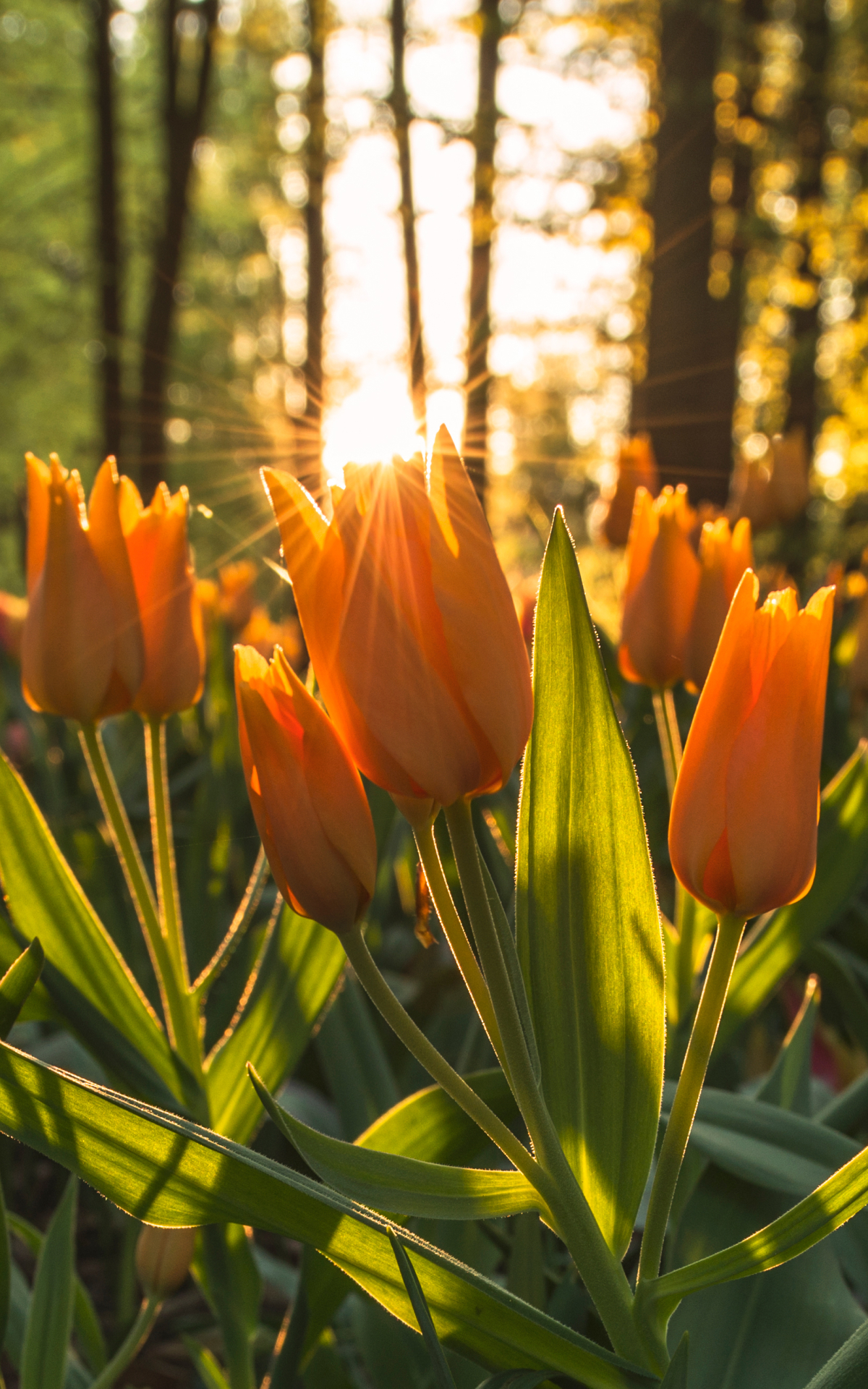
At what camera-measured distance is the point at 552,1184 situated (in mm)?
546

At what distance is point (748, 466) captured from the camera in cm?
229

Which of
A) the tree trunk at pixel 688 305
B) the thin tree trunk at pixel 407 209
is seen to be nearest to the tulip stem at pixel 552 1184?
the tree trunk at pixel 688 305

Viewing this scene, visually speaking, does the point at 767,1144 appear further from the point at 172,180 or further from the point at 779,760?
the point at 172,180

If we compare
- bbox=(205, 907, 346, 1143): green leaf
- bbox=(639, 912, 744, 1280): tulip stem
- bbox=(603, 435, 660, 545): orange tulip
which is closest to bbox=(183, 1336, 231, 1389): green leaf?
bbox=(205, 907, 346, 1143): green leaf

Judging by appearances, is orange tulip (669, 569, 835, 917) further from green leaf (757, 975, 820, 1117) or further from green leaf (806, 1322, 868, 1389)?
green leaf (757, 975, 820, 1117)

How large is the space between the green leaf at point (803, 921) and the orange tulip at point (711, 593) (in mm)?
171

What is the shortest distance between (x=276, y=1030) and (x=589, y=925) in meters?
0.34

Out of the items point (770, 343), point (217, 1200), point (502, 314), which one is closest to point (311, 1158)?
point (217, 1200)

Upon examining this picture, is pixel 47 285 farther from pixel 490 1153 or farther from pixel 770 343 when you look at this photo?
pixel 490 1153

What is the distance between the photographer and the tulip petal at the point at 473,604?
1.63 feet

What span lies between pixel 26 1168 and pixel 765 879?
1.26m

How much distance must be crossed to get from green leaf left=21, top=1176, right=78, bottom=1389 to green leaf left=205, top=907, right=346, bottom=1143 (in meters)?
0.12

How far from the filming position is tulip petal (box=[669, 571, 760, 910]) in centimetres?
53

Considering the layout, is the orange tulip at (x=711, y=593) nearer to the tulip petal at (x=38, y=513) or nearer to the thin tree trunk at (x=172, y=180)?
the tulip petal at (x=38, y=513)
